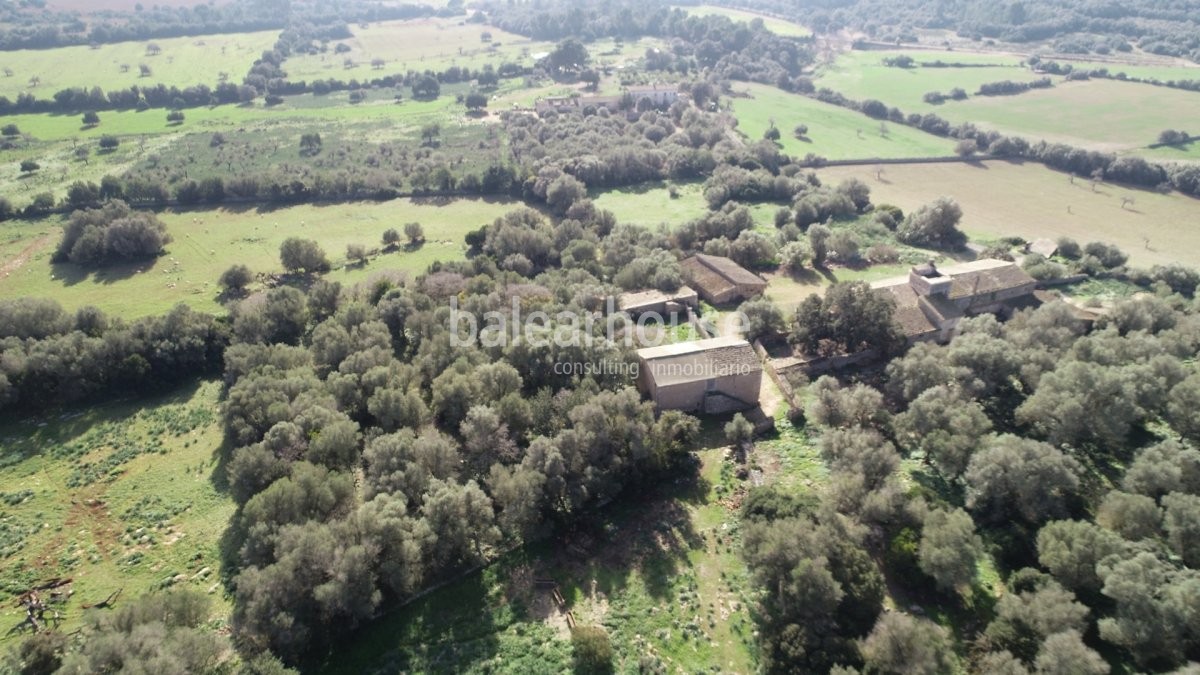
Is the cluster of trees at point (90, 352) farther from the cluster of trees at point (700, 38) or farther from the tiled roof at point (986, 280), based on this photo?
the cluster of trees at point (700, 38)

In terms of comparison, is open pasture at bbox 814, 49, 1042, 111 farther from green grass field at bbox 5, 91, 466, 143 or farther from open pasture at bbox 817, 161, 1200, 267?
green grass field at bbox 5, 91, 466, 143

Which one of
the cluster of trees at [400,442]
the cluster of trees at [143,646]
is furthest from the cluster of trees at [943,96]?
the cluster of trees at [143,646]

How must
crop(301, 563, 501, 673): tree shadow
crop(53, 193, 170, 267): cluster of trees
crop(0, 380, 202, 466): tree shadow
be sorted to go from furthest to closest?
crop(53, 193, 170, 267): cluster of trees
crop(0, 380, 202, 466): tree shadow
crop(301, 563, 501, 673): tree shadow

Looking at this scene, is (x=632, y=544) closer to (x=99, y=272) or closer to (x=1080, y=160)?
(x=99, y=272)

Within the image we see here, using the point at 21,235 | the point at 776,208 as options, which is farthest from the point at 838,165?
the point at 21,235

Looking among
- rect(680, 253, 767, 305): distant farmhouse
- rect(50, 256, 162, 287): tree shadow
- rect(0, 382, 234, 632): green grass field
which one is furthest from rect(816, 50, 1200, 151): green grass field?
rect(50, 256, 162, 287): tree shadow
